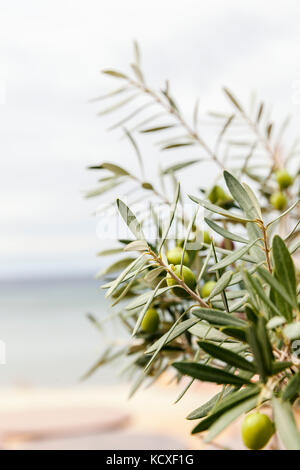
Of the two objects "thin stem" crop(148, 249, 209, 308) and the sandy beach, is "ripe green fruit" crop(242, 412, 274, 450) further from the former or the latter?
the sandy beach

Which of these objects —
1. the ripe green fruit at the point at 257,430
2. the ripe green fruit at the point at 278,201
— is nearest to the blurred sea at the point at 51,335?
the ripe green fruit at the point at 278,201

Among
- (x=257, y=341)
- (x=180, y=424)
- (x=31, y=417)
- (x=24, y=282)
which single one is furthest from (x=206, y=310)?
(x=24, y=282)

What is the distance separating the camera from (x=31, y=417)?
9.62 ft

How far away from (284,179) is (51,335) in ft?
40.9

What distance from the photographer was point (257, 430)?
0.27 metres

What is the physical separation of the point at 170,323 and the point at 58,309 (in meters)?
16.4

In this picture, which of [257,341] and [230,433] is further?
[230,433]

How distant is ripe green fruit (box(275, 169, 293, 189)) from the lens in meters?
0.68

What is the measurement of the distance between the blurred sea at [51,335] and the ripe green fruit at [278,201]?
0.29m

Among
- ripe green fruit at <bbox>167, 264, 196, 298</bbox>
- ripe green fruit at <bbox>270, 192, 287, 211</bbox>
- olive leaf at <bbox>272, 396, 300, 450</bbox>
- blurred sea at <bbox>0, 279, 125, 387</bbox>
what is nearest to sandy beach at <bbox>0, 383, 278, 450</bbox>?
blurred sea at <bbox>0, 279, 125, 387</bbox>

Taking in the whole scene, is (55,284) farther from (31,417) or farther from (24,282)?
(31,417)

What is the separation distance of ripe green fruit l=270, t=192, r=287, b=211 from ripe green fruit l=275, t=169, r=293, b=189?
0.01m

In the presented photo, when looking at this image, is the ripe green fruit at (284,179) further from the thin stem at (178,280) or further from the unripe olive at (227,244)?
the thin stem at (178,280)

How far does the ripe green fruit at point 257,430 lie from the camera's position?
0.27 metres
